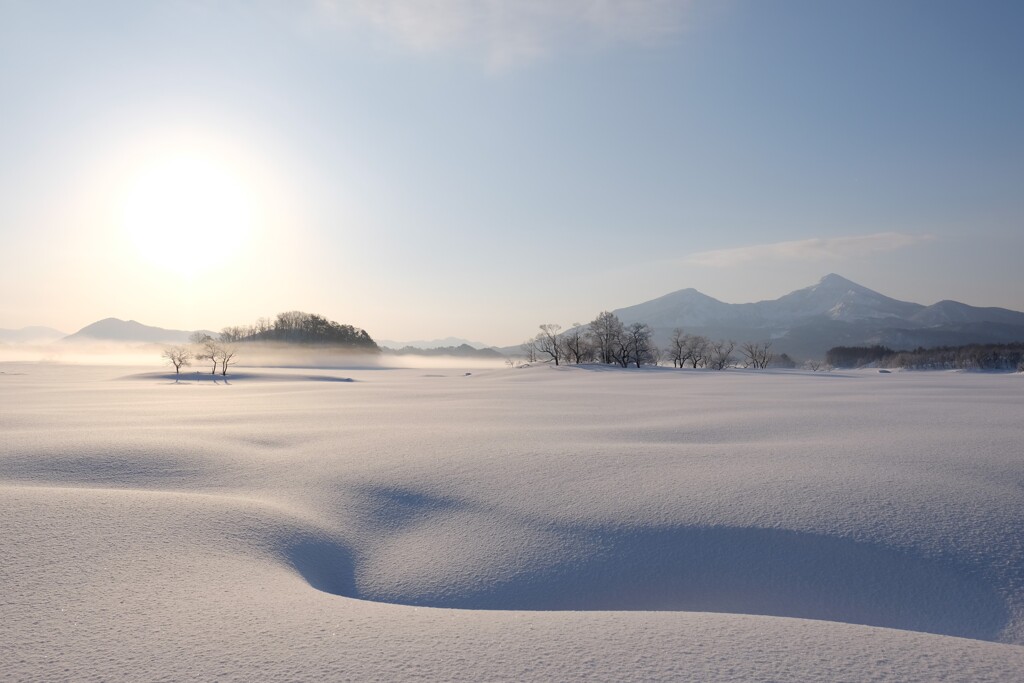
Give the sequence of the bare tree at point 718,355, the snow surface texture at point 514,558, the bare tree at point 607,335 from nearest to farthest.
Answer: the snow surface texture at point 514,558
the bare tree at point 607,335
the bare tree at point 718,355

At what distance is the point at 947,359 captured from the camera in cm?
9656

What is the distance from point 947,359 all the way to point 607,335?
238 feet

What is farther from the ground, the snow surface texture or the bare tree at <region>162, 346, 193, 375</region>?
the bare tree at <region>162, 346, 193, 375</region>

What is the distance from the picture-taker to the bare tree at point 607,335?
72000 millimetres

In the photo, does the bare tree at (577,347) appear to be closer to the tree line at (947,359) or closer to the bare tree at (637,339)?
the bare tree at (637,339)

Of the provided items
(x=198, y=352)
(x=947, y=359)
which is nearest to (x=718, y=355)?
(x=947, y=359)

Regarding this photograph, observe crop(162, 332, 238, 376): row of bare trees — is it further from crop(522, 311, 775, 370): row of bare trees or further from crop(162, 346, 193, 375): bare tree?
crop(522, 311, 775, 370): row of bare trees

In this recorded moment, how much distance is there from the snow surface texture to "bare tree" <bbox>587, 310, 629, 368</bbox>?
61941 millimetres

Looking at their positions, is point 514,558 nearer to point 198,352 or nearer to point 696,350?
point 198,352

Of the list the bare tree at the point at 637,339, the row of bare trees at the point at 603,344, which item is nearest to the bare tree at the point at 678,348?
the row of bare trees at the point at 603,344

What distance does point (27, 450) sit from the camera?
8703 millimetres

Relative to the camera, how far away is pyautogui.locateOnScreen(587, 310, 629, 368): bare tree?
236 feet

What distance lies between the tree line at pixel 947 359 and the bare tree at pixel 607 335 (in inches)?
2167

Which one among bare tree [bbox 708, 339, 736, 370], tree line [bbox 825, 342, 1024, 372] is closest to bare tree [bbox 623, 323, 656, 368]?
bare tree [bbox 708, 339, 736, 370]
